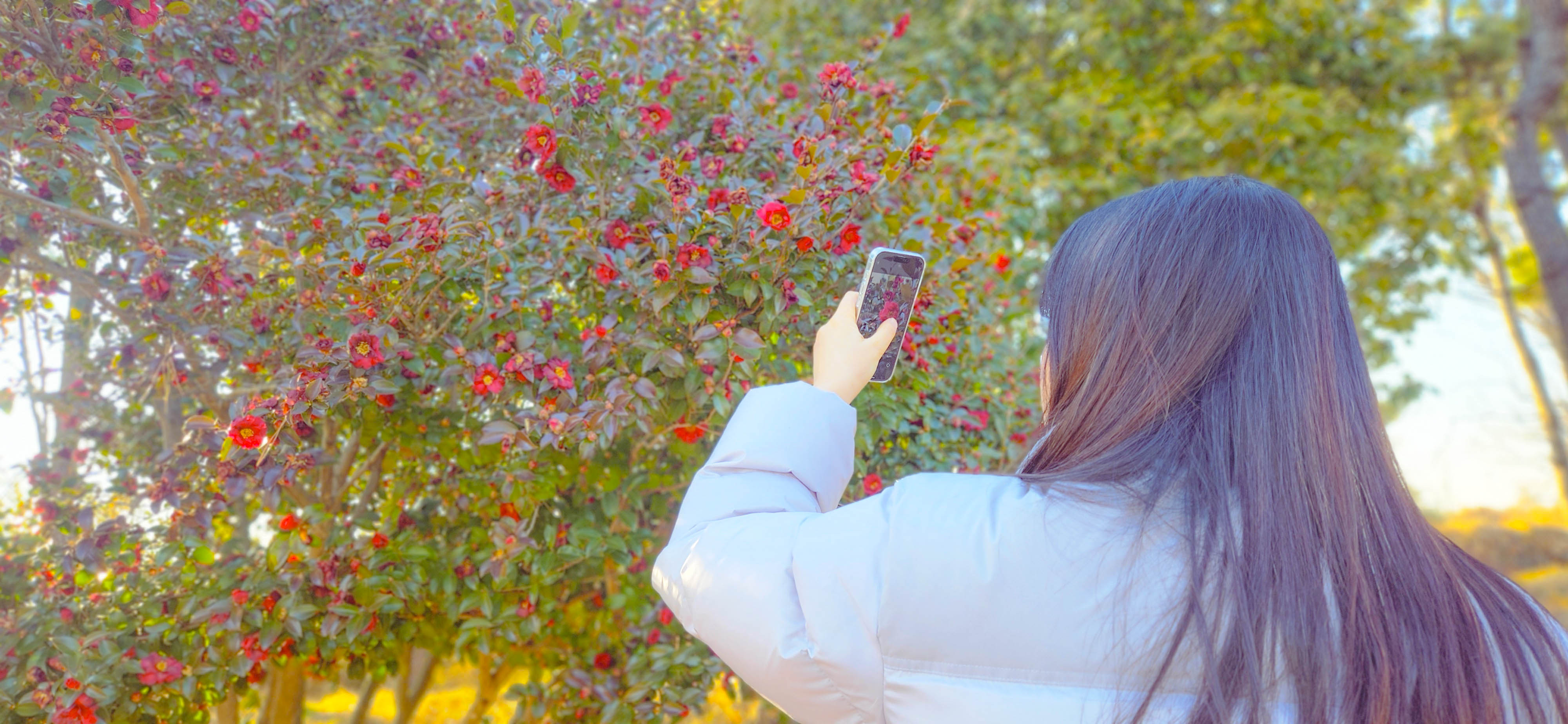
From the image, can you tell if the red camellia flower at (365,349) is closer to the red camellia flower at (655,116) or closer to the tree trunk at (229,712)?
the red camellia flower at (655,116)

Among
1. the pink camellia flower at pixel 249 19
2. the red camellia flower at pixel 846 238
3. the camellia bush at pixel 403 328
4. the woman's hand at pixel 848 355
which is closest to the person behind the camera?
the woman's hand at pixel 848 355

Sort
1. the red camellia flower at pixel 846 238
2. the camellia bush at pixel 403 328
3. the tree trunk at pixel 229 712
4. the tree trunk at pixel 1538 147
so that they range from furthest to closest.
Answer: the tree trunk at pixel 1538 147 → the tree trunk at pixel 229 712 → the red camellia flower at pixel 846 238 → the camellia bush at pixel 403 328

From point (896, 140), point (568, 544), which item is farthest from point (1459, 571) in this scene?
point (568, 544)

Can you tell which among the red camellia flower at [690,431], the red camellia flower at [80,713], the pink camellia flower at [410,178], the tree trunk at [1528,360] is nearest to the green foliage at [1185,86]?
the pink camellia flower at [410,178]

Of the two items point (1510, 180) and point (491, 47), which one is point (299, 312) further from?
point (1510, 180)

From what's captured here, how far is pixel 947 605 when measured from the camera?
0.79 m

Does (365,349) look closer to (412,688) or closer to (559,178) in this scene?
(559,178)

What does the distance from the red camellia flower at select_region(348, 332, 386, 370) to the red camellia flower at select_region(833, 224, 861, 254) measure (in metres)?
0.72

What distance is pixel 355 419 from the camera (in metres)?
1.67

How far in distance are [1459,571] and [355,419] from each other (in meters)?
1.62

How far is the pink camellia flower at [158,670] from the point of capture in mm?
1498

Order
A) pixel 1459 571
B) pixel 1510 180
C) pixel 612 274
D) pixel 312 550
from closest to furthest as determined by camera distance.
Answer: pixel 1459 571 < pixel 612 274 < pixel 312 550 < pixel 1510 180

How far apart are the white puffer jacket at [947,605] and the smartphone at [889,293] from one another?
1.26 feet

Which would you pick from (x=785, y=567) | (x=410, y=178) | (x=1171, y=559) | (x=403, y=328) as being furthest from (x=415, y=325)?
(x=1171, y=559)
